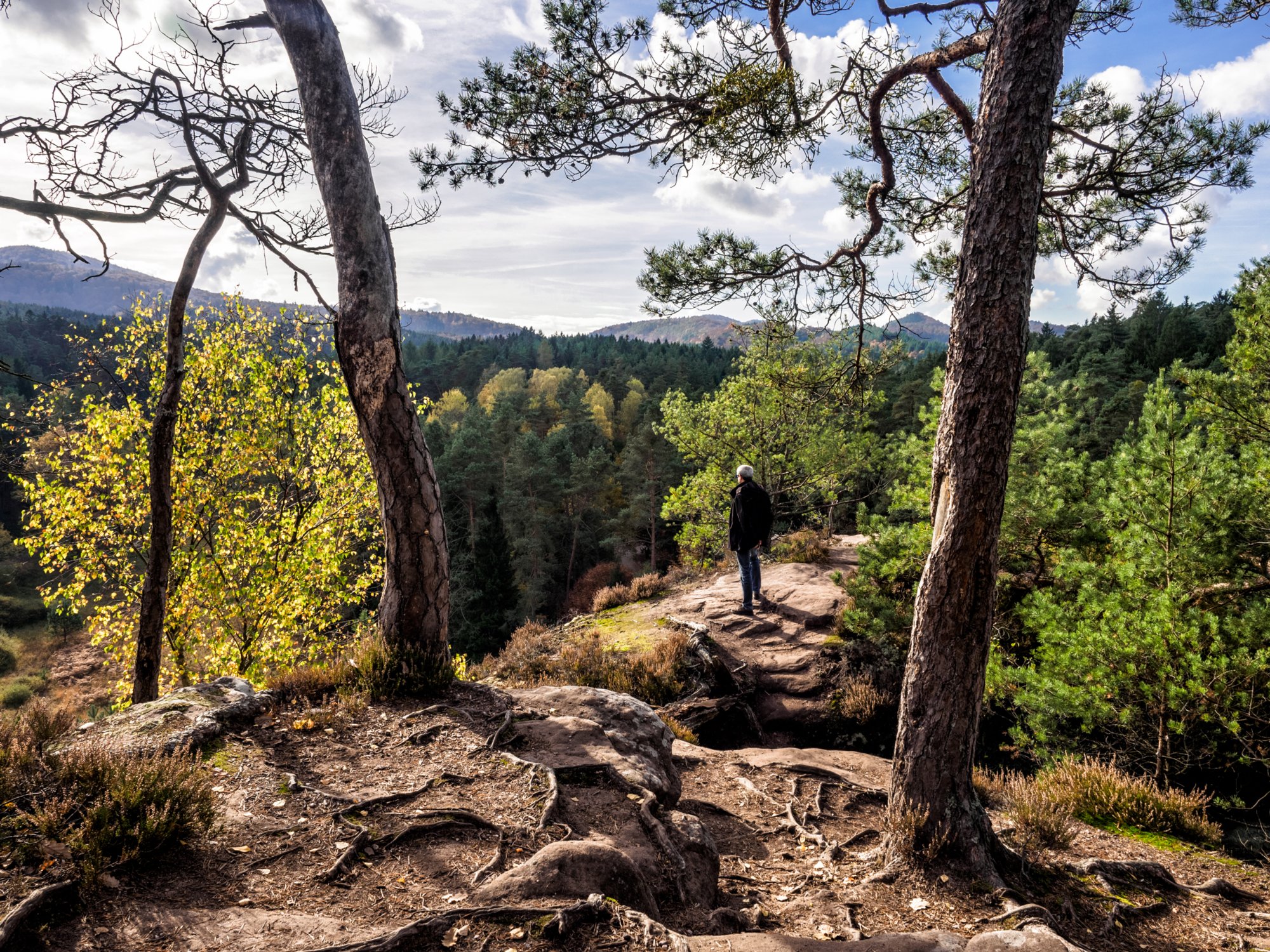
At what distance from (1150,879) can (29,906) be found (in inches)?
259

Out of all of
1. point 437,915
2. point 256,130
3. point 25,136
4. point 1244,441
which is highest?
point 256,130

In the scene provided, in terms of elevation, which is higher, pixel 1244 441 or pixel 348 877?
pixel 1244 441

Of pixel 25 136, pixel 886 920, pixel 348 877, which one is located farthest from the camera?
pixel 25 136

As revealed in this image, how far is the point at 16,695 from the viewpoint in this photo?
30.0 m

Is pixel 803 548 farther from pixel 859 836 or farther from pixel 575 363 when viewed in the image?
pixel 575 363

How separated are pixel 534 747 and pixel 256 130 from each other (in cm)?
769

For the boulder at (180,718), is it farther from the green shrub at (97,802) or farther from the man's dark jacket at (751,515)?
the man's dark jacket at (751,515)

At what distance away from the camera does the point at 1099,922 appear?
13.5 ft

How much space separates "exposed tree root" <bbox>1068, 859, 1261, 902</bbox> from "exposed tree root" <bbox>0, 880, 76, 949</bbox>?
19.7ft

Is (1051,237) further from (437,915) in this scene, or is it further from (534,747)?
(437,915)

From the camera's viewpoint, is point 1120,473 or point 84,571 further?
point 84,571

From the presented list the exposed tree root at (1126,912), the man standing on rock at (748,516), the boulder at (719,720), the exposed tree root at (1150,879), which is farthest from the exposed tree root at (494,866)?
the man standing on rock at (748,516)

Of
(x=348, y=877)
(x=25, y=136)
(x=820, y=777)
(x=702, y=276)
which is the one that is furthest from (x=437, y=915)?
(x=25, y=136)

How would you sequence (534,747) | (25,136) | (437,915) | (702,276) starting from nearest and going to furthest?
(437,915), (534,747), (25,136), (702,276)
